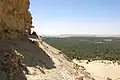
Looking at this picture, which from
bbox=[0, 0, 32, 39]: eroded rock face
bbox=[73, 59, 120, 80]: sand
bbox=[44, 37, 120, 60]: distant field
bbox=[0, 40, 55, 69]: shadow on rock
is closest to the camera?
bbox=[0, 40, 55, 69]: shadow on rock

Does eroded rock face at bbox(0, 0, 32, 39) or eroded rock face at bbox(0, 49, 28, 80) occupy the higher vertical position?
eroded rock face at bbox(0, 0, 32, 39)

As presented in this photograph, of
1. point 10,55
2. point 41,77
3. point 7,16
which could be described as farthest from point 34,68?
point 7,16

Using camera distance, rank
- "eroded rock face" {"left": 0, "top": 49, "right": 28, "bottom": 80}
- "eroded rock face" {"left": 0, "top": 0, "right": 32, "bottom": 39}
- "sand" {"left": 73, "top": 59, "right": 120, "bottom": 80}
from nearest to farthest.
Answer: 1. "eroded rock face" {"left": 0, "top": 49, "right": 28, "bottom": 80}
2. "eroded rock face" {"left": 0, "top": 0, "right": 32, "bottom": 39}
3. "sand" {"left": 73, "top": 59, "right": 120, "bottom": 80}

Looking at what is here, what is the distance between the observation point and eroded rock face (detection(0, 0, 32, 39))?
15.9 m

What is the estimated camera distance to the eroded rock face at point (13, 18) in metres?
15.9

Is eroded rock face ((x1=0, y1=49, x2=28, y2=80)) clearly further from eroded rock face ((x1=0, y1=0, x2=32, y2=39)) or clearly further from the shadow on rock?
eroded rock face ((x1=0, y1=0, x2=32, y2=39))

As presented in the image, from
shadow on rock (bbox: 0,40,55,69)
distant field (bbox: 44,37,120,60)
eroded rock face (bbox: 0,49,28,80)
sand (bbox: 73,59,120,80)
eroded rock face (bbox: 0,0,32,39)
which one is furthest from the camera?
distant field (bbox: 44,37,120,60)

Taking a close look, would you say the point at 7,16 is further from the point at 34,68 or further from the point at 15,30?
the point at 34,68

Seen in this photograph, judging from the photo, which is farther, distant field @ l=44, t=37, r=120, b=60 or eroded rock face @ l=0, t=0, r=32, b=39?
distant field @ l=44, t=37, r=120, b=60

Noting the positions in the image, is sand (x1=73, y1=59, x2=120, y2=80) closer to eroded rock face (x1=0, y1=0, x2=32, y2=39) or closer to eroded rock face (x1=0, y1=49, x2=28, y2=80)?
eroded rock face (x1=0, y1=0, x2=32, y2=39)

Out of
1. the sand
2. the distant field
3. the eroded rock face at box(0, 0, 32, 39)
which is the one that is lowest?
the distant field

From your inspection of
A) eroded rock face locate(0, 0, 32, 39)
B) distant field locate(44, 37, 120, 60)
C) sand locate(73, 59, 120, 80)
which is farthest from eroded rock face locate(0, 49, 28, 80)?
distant field locate(44, 37, 120, 60)

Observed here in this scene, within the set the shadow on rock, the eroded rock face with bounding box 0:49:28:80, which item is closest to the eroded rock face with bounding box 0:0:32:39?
the shadow on rock

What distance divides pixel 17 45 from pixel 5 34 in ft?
3.08
